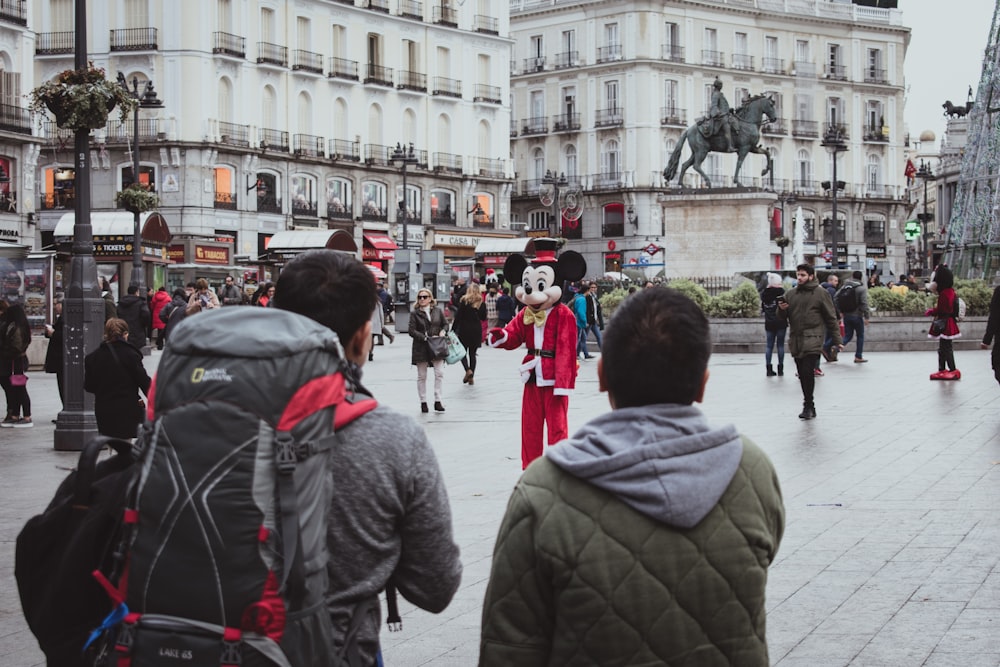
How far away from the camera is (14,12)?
148ft

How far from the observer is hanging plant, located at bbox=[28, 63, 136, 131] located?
15203 millimetres

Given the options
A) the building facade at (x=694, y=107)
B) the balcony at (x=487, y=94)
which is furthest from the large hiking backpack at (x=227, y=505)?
the building facade at (x=694, y=107)

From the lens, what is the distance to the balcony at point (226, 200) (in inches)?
2137

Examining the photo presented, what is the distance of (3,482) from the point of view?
11.6 m

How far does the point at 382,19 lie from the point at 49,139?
1527 centimetres

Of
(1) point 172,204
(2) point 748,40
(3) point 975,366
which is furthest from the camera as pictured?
(2) point 748,40

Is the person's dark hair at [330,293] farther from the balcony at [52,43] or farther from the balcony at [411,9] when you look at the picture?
the balcony at [411,9]

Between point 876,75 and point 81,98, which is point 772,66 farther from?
Answer: point 81,98

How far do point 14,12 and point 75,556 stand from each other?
45803 mm

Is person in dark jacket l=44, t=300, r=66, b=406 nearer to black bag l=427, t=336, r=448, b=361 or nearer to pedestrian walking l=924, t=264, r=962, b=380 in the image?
black bag l=427, t=336, r=448, b=361

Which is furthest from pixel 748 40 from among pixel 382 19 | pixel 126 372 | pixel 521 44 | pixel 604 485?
pixel 604 485

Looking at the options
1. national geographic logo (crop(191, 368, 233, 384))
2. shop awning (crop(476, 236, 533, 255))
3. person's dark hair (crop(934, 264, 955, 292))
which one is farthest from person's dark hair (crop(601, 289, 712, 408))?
shop awning (crop(476, 236, 533, 255))

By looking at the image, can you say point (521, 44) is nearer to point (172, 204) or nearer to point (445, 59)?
point (445, 59)

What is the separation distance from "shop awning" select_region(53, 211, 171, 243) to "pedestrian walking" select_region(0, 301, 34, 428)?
17574 millimetres
